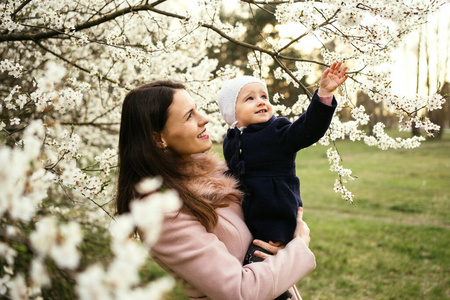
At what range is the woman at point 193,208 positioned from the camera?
1.24m

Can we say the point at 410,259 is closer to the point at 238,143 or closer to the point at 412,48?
the point at 238,143

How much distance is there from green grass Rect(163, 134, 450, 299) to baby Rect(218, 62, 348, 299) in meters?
2.31

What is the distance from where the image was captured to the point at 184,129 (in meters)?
1.52

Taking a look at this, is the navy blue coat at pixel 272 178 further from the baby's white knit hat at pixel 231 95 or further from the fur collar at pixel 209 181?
the baby's white knit hat at pixel 231 95

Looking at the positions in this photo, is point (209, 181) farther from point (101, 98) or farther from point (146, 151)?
point (101, 98)

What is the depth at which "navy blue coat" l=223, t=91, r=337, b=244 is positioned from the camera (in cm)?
156

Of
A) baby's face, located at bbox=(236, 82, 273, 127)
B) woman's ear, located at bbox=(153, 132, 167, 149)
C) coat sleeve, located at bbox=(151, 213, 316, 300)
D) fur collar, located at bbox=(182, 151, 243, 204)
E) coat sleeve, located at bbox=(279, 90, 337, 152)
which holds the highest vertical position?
baby's face, located at bbox=(236, 82, 273, 127)

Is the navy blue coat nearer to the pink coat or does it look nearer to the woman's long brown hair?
the pink coat

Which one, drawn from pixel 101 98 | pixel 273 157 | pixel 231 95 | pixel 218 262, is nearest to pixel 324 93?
pixel 273 157

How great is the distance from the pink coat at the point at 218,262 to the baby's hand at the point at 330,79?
63 centimetres

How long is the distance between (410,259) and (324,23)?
4225mm

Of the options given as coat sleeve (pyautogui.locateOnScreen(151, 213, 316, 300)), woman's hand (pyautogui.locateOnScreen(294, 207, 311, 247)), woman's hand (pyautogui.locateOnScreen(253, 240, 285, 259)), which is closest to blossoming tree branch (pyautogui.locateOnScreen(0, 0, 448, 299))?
coat sleeve (pyautogui.locateOnScreen(151, 213, 316, 300))

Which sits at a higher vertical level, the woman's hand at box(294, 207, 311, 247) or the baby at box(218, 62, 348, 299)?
the baby at box(218, 62, 348, 299)

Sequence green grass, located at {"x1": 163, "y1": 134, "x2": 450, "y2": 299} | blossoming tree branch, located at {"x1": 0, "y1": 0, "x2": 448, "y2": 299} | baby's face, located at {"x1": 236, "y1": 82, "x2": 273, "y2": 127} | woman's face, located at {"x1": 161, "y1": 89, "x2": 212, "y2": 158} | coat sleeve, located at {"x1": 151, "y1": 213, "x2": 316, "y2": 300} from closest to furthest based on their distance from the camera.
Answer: blossoming tree branch, located at {"x1": 0, "y1": 0, "x2": 448, "y2": 299}, coat sleeve, located at {"x1": 151, "y1": 213, "x2": 316, "y2": 300}, woman's face, located at {"x1": 161, "y1": 89, "x2": 212, "y2": 158}, baby's face, located at {"x1": 236, "y1": 82, "x2": 273, "y2": 127}, green grass, located at {"x1": 163, "y1": 134, "x2": 450, "y2": 299}
